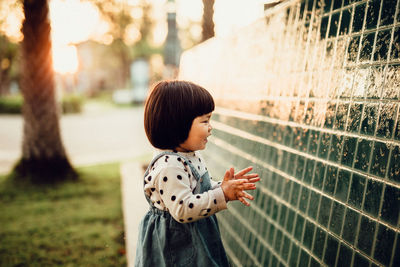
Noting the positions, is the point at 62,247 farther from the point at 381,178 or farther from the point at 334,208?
the point at 381,178

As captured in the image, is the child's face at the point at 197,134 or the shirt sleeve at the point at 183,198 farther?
the child's face at the point at 197,134

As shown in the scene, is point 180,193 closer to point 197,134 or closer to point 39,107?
point 197,134

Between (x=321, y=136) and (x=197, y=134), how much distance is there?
2.19 feet

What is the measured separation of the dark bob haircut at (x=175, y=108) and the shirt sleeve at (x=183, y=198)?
185 millimetres

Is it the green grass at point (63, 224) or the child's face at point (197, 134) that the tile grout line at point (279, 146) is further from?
the green grass at point (63, 224)

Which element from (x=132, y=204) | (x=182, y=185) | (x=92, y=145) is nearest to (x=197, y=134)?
(x=182, y=185)

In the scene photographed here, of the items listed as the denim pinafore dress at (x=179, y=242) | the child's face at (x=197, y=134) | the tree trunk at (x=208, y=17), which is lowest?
the denim pinafore dress at (x=179, y=242)

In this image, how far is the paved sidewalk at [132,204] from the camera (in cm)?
351

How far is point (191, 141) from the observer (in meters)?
1.68

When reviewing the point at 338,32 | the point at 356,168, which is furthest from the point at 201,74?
the point at 356,168

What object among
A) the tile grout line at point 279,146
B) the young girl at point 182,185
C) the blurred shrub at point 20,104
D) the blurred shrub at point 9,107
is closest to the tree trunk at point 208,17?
the tile grout line at point 279,146

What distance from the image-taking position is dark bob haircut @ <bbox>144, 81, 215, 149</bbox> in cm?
161

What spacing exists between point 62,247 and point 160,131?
9.17ft

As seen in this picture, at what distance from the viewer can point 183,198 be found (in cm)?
152
